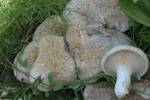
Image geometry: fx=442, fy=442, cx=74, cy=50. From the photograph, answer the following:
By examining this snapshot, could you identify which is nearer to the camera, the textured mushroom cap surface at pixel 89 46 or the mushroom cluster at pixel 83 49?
the mushroom cluster at pixel 83 49

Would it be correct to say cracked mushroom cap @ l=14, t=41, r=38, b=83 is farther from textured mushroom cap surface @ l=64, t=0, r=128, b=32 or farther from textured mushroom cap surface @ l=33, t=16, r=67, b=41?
textured mushroom cap surface @ l=64, t=0, r=128, b=32

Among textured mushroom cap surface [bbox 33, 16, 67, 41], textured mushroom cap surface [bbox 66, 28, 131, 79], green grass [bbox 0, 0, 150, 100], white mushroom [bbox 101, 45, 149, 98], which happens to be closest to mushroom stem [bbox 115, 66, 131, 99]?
white mushroom [bbox 101, 45, 149, 98]

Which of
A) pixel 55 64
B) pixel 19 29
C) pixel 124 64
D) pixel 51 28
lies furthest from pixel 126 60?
pixel 19 29

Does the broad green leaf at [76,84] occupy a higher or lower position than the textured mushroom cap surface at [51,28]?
lower

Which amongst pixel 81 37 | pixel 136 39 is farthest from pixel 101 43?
pixel 136 39

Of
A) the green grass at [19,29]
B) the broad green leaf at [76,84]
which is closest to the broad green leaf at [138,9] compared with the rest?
the green grass at [19,29]

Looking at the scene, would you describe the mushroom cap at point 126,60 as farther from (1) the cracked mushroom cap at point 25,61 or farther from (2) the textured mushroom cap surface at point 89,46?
(1) the cracked mushroom cap at point 25,61
